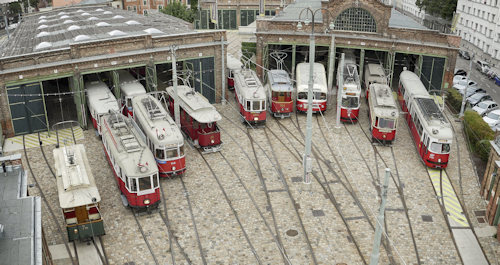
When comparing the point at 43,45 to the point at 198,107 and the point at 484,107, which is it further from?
the point at 484,107

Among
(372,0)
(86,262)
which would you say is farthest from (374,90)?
(86,262)

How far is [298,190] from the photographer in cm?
2989

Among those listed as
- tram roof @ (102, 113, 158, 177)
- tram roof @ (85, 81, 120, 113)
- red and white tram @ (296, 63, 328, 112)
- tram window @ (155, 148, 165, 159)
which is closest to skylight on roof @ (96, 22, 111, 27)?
tram roof @ (85, 81, 120, 113)

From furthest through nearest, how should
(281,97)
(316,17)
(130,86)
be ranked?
(316,17) < (281,97) < (130,86)

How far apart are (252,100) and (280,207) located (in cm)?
A: 1184

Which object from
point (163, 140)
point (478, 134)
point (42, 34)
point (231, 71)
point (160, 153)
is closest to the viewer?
point (163, 140)

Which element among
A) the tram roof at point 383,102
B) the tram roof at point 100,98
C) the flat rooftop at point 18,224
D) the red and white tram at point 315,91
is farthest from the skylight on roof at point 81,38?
the tram roof at point 383,102

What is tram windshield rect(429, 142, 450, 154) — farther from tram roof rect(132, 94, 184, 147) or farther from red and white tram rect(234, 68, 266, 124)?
tram roof rect(132, 94, 184, 147)

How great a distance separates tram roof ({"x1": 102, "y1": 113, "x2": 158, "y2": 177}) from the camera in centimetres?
2608

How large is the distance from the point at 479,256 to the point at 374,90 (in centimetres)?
1753

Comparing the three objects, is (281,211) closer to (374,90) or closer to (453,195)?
(453,195)

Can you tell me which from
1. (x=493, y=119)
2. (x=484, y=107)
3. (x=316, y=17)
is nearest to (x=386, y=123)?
(x=493, y=119)

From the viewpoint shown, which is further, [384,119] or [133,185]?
[384,119]

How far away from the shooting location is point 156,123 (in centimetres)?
3081
